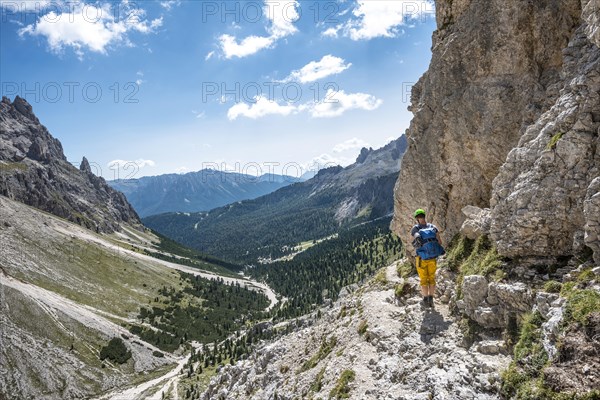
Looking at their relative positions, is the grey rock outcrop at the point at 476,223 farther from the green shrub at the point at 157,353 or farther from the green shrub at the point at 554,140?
the green shrub at the point at 157,353

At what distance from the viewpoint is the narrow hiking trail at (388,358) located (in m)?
14.2

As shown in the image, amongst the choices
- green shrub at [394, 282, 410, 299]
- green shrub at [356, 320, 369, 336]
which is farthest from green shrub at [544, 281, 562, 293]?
green shrub at [356, 320, 369, 336]

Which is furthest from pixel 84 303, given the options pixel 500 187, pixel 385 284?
pixel 500 187

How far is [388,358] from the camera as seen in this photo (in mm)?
18500

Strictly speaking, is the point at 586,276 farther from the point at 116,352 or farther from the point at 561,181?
the point at 116,352

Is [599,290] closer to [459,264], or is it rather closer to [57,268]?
[459,264]

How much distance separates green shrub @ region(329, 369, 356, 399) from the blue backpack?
7.17 metres

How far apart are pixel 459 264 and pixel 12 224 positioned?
211m

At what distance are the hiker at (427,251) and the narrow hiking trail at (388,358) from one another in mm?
1199

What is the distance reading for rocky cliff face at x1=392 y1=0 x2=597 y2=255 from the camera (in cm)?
2202

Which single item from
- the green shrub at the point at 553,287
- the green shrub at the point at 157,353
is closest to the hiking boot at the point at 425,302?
the green shrub at the point at 553,287

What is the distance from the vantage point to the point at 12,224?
17400cm

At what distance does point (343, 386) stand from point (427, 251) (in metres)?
8.11

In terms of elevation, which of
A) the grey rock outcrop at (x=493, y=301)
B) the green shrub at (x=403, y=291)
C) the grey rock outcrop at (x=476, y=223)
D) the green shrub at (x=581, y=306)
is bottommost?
the green shrub at (x=403, y=291)
